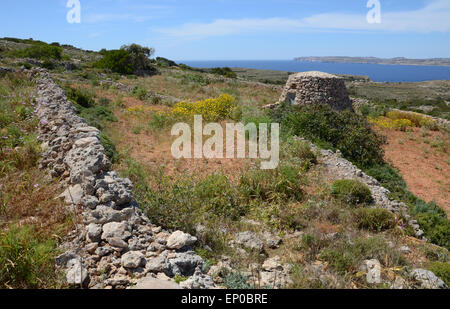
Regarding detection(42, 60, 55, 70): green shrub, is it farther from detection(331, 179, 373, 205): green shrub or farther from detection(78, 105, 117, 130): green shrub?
detection(331, 179, 373, 205): green shrub

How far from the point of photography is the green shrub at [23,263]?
2.64 metres

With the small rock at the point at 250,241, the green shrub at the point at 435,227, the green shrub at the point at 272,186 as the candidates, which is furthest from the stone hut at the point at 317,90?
the small rock at the point at 250,241

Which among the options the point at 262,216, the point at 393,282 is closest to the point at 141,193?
the point at 262,216

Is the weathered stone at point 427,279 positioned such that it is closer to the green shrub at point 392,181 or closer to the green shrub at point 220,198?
the green shrub at point 220,198

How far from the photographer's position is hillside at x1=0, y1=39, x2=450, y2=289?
3.02 m

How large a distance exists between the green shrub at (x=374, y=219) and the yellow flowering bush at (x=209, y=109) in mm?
6870

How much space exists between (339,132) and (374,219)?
5.11 meters

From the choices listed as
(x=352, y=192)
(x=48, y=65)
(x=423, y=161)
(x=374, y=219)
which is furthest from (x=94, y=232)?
(x=48, y=65)

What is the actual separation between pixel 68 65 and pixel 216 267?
82.3ft

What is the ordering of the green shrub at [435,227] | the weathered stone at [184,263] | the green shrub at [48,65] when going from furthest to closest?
the green shrub at [48,65]
the green shrub at [435,227]
the weathered stone at [184,263]

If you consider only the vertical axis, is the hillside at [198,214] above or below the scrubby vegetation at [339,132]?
below

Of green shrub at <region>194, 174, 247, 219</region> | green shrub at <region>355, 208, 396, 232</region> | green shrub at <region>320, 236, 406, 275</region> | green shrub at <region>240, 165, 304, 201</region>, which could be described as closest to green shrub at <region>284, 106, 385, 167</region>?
green shrub at <region>240, 165, 304, 201</region>

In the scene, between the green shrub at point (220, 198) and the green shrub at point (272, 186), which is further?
the green shrub at point (272, 186)

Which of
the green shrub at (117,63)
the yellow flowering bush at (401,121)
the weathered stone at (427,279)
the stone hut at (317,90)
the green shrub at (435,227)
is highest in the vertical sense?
the green shrub at (117,63)
